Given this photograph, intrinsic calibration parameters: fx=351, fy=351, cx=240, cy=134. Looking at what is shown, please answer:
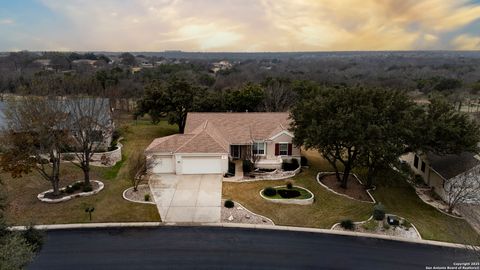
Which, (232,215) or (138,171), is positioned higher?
(138,171)

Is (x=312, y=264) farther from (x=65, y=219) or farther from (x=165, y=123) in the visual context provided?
(x=165, y=123)

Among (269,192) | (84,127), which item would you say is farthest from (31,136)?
(269,192)

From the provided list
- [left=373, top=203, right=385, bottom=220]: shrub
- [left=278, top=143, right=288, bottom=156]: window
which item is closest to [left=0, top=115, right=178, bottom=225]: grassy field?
[left=373, top=203, right=385, bottom=220]: shrub

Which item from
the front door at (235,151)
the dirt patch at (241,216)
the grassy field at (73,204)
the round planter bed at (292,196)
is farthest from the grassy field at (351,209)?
the grassy field at (73,204)

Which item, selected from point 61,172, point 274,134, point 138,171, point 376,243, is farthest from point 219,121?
point 376,243

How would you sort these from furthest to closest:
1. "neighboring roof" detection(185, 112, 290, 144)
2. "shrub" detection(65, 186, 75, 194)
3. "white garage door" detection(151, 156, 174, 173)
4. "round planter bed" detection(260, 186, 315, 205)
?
"neighboring roof" detection(185, 112, 290, 144) < "white garage door" detection(151, 156, 174, 173) < "shrub" detection(65, 186, 75, 194) < "round planter bed" detection(260, 186, 315, 205)

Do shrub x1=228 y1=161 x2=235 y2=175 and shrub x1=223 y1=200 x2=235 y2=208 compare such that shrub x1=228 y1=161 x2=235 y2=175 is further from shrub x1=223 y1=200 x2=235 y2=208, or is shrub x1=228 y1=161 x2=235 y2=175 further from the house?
shrub x1=223 y1=200 x2=235 y2=208
